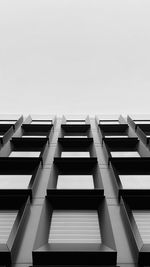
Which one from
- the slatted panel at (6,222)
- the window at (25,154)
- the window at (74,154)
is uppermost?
the window at (25,154)

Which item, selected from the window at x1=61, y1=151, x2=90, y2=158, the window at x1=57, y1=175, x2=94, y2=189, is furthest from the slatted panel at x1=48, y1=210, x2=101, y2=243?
the window at x1=61, y1=151, x2=90, y2=158

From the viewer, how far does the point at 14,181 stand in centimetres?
1348

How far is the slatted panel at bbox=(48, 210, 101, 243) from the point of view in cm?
908

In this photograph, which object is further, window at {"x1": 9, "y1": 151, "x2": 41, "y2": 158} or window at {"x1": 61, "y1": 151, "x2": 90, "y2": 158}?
window at {"x1": 61, "y1": 151, "x2": 90, "y2": 158}

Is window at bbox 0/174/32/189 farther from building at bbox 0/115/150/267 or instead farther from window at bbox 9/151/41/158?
window at bbox 9/151/41/158

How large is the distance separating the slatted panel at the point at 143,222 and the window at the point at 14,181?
Answer: 4820mm

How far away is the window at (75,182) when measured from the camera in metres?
12.8

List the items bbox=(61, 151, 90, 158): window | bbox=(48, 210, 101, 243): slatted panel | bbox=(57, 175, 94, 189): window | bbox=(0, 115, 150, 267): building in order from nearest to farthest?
bbox=(0, 115, 150, 267): building, bbox=(48, 210, 101, 243): slatted panel, bbox=(57, 175, 94, 189): window, bbox=(61, 151, 90, 158): window

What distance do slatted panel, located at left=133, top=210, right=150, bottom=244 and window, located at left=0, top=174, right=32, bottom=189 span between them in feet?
15.8

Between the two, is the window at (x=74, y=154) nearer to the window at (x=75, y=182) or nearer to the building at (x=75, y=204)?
the building at (x=75, y=204)

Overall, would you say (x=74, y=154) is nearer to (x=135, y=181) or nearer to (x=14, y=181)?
(x=14, y=181)

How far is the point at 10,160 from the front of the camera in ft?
48.1

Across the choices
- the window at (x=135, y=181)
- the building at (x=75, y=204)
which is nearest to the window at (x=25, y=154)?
the building at (x=75, y=204)

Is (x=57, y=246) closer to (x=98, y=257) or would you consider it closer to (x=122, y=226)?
(x=98, y=257)
